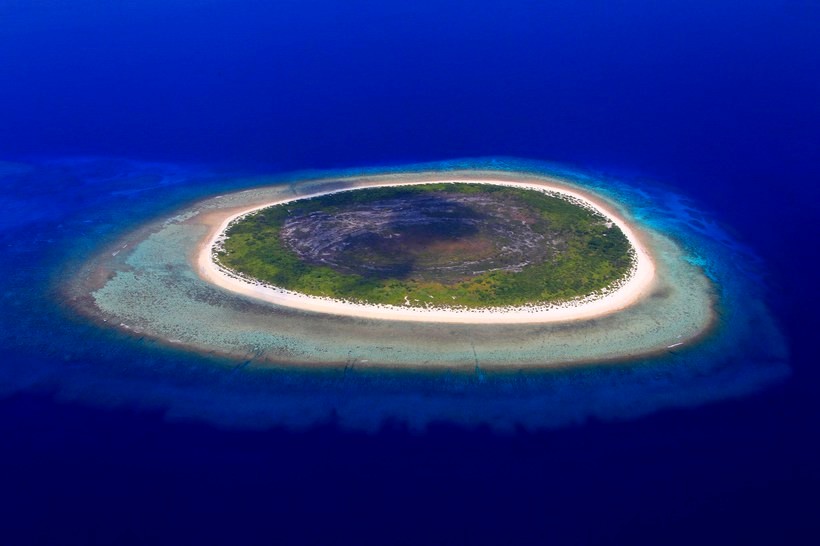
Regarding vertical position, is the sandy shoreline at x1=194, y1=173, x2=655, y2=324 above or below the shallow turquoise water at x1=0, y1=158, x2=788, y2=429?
above

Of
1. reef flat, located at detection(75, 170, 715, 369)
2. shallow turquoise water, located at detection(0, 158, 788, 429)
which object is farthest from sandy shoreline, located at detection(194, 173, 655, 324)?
shallow turquoise water, located at detection(0, 158, 788, 429)

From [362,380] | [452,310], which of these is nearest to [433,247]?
[452,310]

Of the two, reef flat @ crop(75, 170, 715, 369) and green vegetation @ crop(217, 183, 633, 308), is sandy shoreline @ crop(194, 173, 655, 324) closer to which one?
reef flat @ crop(75, 170, 715, 369)

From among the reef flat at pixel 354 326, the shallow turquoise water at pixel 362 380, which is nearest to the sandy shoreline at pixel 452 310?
the reef flat at pixel 354 326

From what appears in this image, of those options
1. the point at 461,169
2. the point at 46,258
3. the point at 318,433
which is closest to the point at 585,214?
the point at 461,169

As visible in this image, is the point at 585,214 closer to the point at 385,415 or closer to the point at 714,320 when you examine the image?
the point at 714,320

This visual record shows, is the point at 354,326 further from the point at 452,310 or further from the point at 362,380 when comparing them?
the point at 452,310
